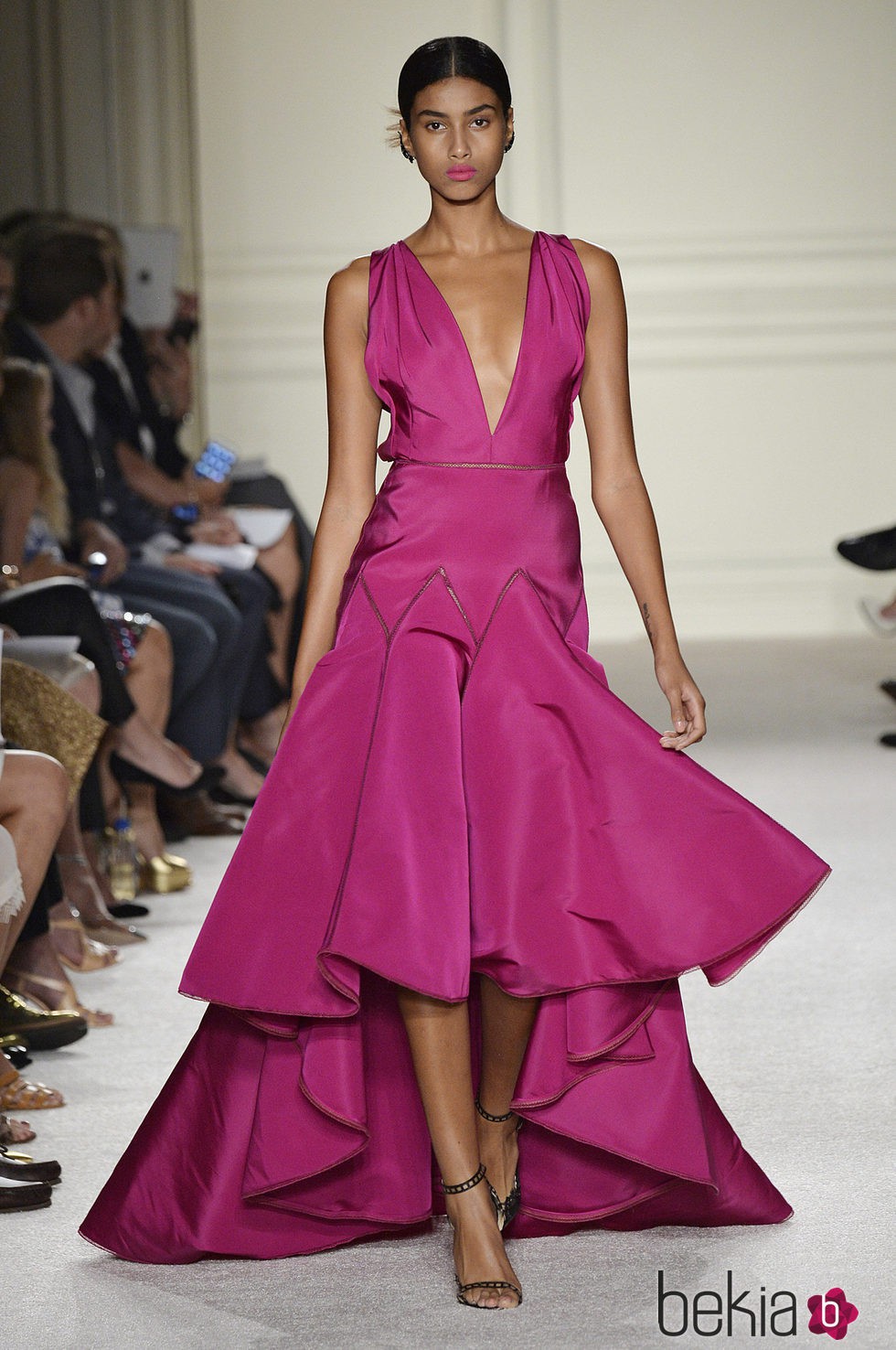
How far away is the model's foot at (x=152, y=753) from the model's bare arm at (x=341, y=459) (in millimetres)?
2102

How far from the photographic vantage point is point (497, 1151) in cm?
209

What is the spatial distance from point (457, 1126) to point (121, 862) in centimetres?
222

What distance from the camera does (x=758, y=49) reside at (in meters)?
8.36

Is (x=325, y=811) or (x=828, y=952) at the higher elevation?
(x=325, y=811)

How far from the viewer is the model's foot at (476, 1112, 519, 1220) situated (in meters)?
2.09

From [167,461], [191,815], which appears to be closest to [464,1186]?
[191,815]

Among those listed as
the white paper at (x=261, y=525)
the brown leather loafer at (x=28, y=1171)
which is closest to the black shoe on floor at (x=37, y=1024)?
the brown leather loafer at (x=28, y=1171)

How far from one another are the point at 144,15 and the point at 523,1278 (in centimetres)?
686

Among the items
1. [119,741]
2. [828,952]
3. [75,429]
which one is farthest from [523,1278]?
[75,429]

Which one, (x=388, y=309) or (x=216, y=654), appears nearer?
(x=388, y=309)

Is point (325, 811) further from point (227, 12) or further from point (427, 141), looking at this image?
point (227, 12)

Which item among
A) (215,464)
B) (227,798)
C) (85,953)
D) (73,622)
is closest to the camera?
(85,953)

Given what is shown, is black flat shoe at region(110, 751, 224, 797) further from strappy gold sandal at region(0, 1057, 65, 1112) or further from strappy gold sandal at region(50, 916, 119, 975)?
strappy gold sandal at region(0, 1057, 65, 1112)

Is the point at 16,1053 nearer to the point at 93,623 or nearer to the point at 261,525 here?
the point at 93,623
